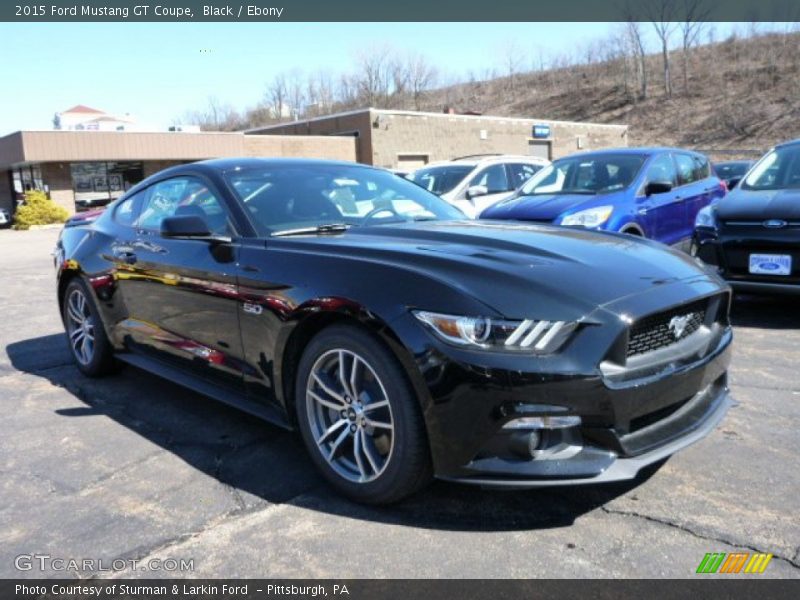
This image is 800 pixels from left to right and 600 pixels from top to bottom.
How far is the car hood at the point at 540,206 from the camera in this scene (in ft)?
23.6

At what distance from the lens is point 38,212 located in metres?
28.7

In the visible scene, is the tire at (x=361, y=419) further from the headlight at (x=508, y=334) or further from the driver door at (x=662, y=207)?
the driver door at (x=662, y=207)

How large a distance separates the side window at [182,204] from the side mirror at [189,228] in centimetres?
7

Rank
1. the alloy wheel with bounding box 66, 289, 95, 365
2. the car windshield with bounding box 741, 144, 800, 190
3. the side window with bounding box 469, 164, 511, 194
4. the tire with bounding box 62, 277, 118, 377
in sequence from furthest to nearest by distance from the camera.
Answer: the side window with bounding box 469, 164, 511, 194
the car windshield with bounding box 741, 144, 800, 190
the alloy wheel with bounding box 66, 289, 95, 365
the tire with bounding box 62, 277, 118, 377

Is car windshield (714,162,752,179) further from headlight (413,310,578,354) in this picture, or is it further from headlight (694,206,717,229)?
headlight (413,310,578,354)

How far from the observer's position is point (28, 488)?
3.30 meters

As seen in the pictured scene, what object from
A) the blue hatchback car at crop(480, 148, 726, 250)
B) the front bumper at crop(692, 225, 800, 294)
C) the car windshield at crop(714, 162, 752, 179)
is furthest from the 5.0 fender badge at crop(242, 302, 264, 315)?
the car windshield at crop(714, 162, 752, 179)

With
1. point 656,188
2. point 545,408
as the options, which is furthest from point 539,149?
point 545,408

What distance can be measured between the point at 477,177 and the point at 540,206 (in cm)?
341

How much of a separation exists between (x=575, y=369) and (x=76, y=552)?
2.09 m

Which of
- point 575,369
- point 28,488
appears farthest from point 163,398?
point 575,369

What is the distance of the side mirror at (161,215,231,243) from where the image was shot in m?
3.57

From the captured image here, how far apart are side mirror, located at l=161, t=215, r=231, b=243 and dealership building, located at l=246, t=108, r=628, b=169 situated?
109ft
